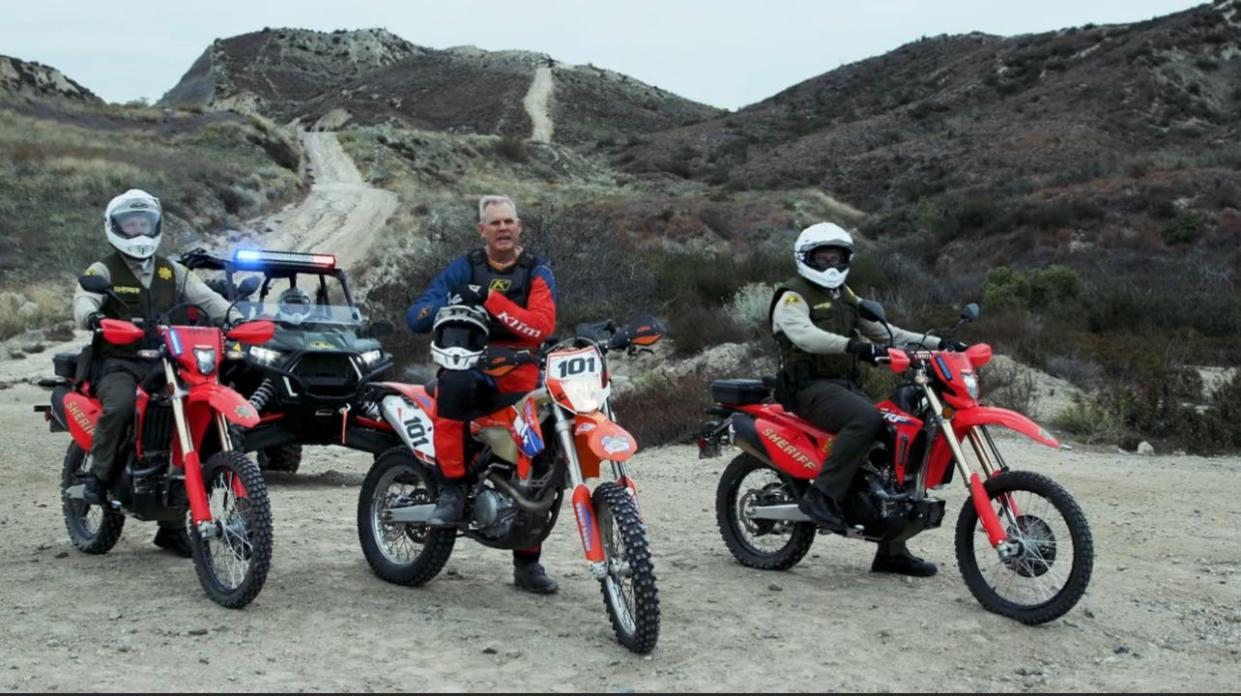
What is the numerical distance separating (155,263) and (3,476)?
4.61 m

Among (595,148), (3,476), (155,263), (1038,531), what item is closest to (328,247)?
(3,476)

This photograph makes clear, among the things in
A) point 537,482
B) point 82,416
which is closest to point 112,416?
point 82,416

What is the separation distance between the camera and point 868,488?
6.89m

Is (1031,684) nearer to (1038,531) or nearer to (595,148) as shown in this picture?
(1038,531)

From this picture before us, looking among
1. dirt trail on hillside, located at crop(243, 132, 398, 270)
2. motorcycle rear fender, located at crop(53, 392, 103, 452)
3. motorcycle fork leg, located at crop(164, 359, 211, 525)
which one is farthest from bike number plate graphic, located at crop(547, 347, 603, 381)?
dirt trail on hillside, located at crop(243, 132, 398, 270)

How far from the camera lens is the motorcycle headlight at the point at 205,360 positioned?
6625 mm

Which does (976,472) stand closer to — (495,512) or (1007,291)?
(495,512)

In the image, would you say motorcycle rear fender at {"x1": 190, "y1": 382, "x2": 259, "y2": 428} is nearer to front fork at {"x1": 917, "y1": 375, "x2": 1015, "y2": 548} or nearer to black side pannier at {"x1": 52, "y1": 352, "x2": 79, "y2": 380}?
black side pannier at {"x1": 52, "y1": 352, "x2": 79, "y2": 380}

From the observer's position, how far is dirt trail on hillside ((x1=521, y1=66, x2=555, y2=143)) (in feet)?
290

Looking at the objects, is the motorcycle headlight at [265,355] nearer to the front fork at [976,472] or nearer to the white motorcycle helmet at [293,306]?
the white motorcycle helmet at [293,306]

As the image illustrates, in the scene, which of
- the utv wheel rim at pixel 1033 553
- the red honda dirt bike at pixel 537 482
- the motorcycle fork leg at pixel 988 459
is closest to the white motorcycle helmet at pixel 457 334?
the red honda dirt bike at pixel 537 482

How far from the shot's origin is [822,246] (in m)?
7.15

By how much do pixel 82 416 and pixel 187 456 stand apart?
1391 millimetres

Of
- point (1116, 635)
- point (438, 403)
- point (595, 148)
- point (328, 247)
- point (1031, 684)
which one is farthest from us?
point (595, 148)
